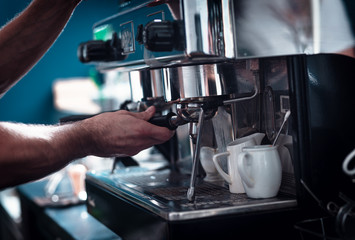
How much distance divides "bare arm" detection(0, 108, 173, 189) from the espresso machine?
5 cm

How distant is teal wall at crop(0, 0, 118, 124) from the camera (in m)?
3.82

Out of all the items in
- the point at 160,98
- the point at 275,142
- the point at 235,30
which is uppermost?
the point at 235,30

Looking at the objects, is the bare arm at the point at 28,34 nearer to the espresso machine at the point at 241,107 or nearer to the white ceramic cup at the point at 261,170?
the espresso machine at the point at 241,107

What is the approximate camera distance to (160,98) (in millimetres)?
1274

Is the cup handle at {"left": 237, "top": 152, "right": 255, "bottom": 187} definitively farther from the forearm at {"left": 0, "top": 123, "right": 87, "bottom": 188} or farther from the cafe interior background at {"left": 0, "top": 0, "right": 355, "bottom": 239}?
the cafe interior background at {"left": 0, "top": 0, "right": 355, "bottom": 239}

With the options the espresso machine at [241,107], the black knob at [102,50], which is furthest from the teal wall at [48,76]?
→ the espresso machine at [241,107]

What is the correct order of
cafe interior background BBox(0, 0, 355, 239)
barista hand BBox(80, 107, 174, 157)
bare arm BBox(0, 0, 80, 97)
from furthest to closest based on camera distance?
cafe interior background BBox(0, 0, 355, 239), bare arm BBox(0, 0, 80, 97), barista hand BBox(80, 107, 174, 157)

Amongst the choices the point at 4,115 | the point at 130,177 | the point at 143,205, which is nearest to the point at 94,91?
the point at 4,115

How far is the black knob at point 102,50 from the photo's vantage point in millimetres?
1305

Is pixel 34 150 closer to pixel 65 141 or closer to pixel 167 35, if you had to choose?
pixel 65 141

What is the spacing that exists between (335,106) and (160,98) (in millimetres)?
444

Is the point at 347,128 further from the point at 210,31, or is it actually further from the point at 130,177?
the point at 130,177

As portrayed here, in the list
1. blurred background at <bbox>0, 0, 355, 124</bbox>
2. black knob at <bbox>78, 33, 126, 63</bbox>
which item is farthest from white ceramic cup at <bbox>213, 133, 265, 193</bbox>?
blurred background at <bbox>0, 0, 355, 124</bbox>

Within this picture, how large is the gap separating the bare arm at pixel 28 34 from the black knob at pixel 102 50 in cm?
10
